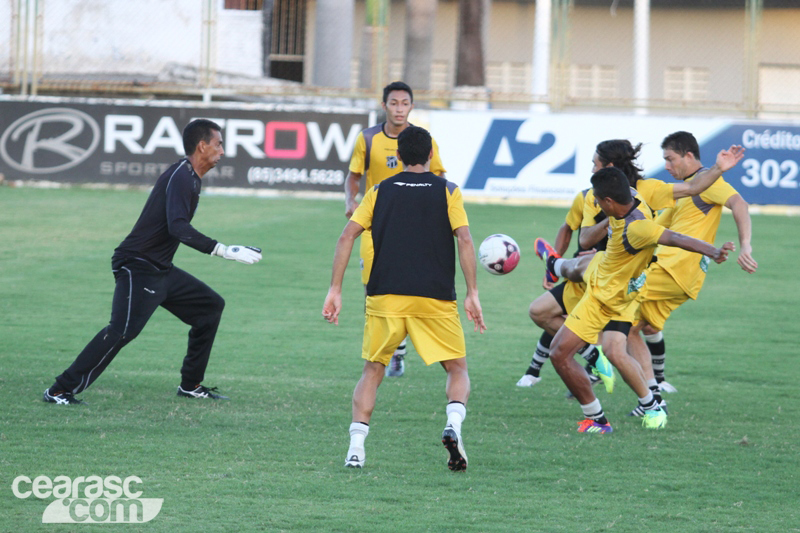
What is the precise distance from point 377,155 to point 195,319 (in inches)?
84.5

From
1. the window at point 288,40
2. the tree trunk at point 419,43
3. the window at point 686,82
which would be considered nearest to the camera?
the window at point 288,40

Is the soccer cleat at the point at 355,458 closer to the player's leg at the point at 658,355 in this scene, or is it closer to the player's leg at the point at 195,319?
the player's leg at the point at 195,319

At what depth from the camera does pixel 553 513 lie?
4797 millimetres

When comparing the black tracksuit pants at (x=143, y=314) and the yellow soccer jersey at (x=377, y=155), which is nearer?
the black tracksuit pants at (x=143, y=314)

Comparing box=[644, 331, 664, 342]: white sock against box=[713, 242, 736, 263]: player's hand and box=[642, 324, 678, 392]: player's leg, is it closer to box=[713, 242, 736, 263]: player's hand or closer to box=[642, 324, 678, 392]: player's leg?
box=[642, 324, 678, 392]: player's leg

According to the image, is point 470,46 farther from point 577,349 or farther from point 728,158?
point 577,349

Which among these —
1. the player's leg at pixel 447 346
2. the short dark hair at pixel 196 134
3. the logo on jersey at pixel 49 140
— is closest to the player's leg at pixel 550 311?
the player's leg at pixel 447 346

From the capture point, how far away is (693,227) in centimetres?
753

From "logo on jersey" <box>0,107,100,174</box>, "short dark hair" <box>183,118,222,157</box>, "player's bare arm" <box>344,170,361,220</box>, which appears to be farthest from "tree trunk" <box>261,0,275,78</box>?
"short dark hair" <box>183,118,222,157</box>

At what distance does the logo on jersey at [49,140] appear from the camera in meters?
20.4

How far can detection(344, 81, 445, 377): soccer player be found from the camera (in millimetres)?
7971

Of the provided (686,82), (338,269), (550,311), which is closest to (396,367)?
(550,311)

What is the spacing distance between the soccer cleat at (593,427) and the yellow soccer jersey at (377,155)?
2584mm

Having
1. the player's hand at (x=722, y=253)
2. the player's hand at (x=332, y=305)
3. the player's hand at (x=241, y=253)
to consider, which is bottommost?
the player's hand at (x=332, y=305)
